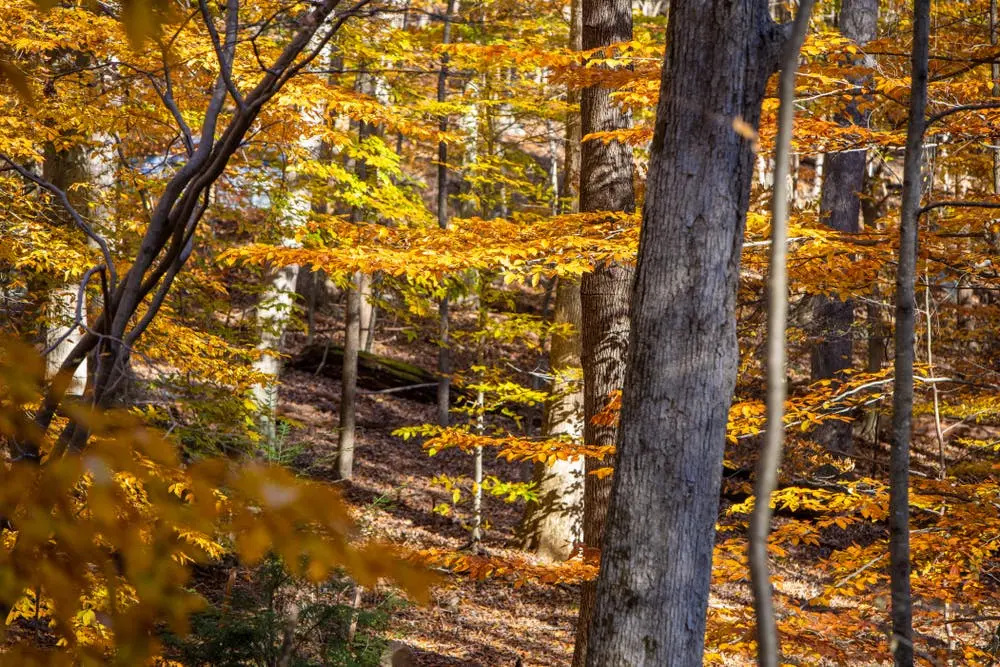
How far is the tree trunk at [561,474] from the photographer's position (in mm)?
9672

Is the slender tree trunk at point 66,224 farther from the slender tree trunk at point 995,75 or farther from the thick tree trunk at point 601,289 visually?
the slender tree trunk at point 995,75

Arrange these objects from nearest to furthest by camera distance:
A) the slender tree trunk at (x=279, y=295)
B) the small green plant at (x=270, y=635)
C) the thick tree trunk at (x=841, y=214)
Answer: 1. the small green plant at (x=270, y=635)
2. the slender tree trunk at (x=279, y=295)
3. the thick tree trunk at (x=841, y=214)

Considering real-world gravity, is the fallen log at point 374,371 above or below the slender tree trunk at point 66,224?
below

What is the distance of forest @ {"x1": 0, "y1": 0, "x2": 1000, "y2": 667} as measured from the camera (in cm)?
135

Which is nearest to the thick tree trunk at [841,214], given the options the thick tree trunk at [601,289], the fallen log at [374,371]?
the thick tree trunk at [601,289]

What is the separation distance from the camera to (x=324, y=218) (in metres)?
7.48

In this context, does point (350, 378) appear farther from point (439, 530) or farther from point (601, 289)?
point (601, 289)

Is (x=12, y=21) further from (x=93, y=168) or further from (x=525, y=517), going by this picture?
(x=525, y=517)

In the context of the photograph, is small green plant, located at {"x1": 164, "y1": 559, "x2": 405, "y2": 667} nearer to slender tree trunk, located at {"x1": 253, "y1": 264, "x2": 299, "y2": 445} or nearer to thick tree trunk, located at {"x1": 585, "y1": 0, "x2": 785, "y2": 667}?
thick tree trunk, located at {"x1": 585, "y1": 0, "x2": 785, "y2": 667}

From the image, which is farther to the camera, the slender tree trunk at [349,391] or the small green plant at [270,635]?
the slender tree trunk at [349,391]

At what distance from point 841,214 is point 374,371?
9517 mm

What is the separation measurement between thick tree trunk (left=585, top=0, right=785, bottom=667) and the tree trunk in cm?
619

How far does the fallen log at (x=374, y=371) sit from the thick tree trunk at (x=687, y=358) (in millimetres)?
13517

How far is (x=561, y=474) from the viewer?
32.8ft
